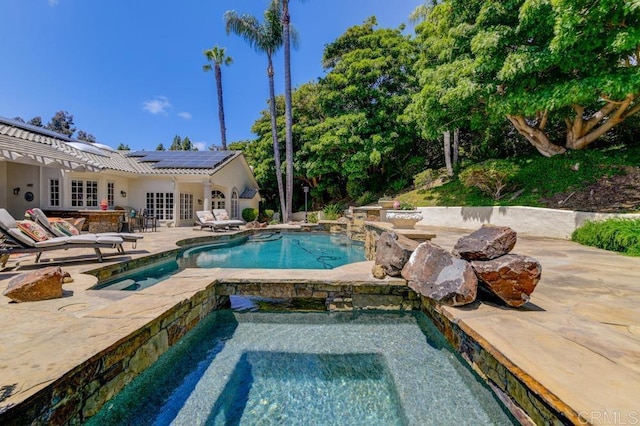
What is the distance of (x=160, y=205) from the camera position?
51.7 ft

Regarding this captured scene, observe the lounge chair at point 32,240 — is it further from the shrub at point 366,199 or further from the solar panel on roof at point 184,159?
the shrub at point 366,199

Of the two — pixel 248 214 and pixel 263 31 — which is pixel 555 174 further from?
pixel 263 31

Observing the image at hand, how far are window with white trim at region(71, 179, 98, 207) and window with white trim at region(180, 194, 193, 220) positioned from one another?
13.9ft

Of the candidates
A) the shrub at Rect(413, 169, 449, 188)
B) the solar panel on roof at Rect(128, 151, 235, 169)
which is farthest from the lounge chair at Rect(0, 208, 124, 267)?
the shrub at Rect(413, 169, 449, 188)

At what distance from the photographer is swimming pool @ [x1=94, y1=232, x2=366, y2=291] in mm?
5820

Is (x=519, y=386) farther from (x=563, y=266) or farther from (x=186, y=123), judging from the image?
(x=186, y=123)

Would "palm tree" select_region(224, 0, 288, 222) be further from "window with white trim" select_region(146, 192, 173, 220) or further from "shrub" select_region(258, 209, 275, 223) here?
"window with white trim" select_region(146, 192, 173, 220)

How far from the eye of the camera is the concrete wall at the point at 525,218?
8.12 metres

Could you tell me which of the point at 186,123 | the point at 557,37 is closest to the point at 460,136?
the point at 557,37

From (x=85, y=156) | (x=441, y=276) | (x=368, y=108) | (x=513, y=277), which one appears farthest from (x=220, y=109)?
(x=513, y=277)

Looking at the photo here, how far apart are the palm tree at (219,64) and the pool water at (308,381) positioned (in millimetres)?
25563

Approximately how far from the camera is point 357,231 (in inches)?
494

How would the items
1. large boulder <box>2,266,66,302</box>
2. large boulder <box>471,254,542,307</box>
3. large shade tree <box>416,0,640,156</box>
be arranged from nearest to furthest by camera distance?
large boulder <box>471,254,542,307</box>, large boulder <box>2,266,66,302</box>, large shade tree <box>416,0,640,156</box>

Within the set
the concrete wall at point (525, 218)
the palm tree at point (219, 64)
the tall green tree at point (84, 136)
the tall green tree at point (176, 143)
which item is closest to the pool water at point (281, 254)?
the concrete wall at point (525, 218)
